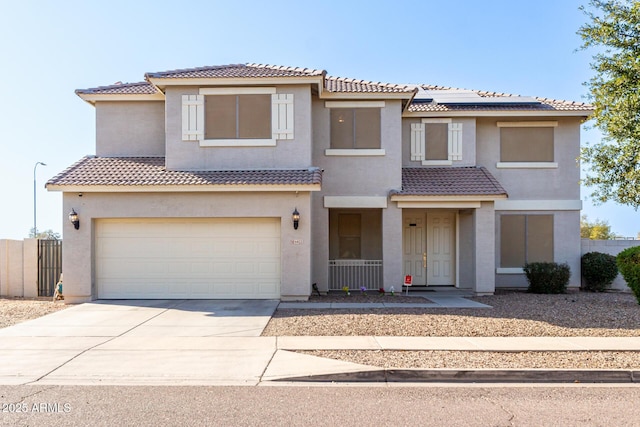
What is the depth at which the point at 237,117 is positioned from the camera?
13352 millimetres

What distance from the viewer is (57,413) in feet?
17.0

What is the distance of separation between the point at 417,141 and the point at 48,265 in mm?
12550

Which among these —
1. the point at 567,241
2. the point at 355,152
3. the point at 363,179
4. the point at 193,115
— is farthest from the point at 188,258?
the point at 567,241

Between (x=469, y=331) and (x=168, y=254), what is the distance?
8.27m

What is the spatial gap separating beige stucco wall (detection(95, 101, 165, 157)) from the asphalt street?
9.91 metres

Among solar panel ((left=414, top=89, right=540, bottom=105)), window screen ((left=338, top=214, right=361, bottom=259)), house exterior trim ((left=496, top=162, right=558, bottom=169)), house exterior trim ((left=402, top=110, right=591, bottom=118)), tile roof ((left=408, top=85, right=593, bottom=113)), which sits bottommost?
window screen ((left=338, top=214, right=361, bottom=259))

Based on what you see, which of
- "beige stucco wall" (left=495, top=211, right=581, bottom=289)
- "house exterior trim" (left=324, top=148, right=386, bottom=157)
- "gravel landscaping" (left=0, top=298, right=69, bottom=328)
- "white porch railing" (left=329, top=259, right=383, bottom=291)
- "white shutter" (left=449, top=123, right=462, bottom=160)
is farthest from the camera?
"beige stucco wall" (left=495, top=211, right=581, bottom=289)

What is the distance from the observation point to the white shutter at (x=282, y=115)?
1324 centimetres

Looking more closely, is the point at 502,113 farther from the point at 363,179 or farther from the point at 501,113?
the point at 363,179

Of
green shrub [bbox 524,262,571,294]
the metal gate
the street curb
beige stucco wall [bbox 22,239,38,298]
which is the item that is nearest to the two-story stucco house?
green shrub [bbox 524,262,571,294]

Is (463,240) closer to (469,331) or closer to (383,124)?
(383,124)

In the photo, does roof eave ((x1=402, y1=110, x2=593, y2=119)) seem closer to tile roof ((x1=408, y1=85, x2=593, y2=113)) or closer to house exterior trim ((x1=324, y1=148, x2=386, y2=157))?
tile roof ((x1=408, y1=85, x2=593, y2=113))

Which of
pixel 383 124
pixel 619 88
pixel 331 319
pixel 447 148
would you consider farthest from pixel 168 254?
pixel 619 88

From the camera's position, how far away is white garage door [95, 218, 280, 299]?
512 inches
